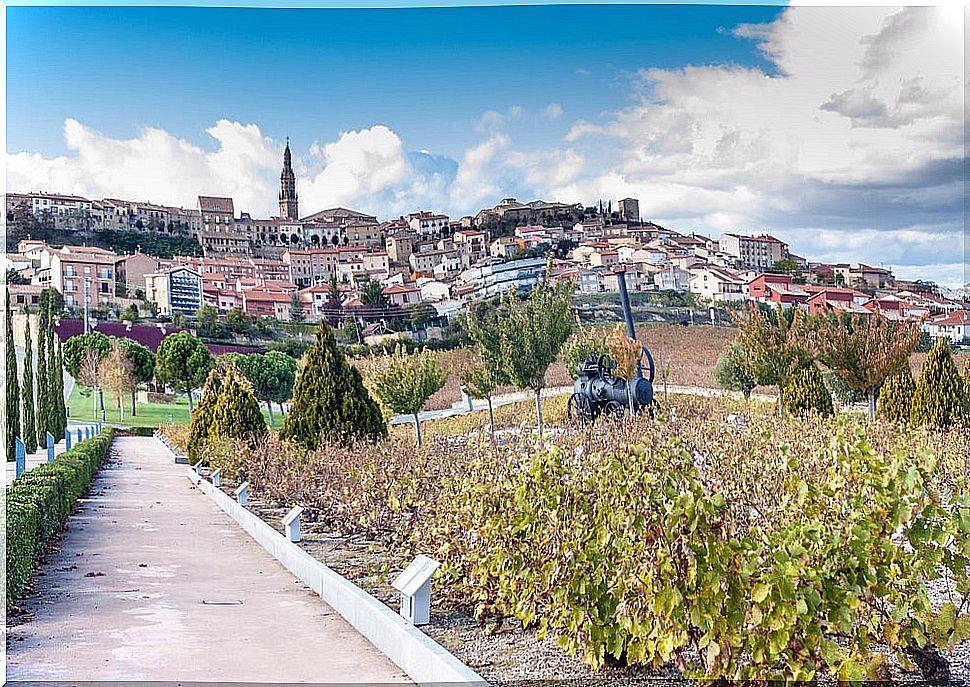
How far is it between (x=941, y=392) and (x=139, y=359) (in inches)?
293

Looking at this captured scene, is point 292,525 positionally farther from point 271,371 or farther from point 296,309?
point 271,371

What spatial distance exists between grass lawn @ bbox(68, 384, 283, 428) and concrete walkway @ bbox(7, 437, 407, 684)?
5812mm

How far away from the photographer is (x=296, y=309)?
8.35 m

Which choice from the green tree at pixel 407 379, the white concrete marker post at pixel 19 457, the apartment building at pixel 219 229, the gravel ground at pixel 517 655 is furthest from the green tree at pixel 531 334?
the gravel ground at pixel 517 655

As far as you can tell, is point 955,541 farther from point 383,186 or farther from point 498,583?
point 383,186

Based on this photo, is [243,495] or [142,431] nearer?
[243,495]

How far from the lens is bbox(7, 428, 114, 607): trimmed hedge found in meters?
4.45

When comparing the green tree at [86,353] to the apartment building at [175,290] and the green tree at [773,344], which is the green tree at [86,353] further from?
the green tree at [773,344]

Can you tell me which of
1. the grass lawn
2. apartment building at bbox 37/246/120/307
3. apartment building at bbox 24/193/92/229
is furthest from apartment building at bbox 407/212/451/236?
the grass lawn

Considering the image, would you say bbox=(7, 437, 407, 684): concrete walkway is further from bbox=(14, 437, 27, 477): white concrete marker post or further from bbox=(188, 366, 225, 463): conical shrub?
bbox=(188, 366, 225, 463): conical shrub

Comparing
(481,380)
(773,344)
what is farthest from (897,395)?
(481,380)

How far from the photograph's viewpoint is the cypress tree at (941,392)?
873 centimetres

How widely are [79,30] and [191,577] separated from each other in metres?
3.83

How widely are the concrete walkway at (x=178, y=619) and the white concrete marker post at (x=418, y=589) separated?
199 millimetres
